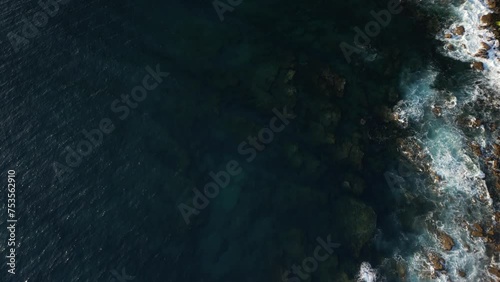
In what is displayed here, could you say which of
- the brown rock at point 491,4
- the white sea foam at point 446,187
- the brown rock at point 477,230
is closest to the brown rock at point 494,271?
the white sea foam at point 446,187

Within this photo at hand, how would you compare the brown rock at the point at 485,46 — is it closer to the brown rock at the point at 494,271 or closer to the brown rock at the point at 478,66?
the brown rock at the point at 478,66

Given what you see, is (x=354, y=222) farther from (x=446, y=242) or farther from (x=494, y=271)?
(x=494, y=271)

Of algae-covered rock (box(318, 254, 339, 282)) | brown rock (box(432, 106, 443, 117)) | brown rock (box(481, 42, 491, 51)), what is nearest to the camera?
algae-covered rock (box(318, 254, 339, 282))

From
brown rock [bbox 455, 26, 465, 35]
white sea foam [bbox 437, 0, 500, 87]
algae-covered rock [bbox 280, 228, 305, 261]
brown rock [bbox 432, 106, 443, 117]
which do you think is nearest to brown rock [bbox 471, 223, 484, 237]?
brown rock [bbox 432, 106, 443, 117]

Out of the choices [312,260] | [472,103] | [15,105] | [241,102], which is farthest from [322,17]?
[15,105]

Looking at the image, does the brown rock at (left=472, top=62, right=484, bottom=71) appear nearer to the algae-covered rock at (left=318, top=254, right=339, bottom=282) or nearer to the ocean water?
the ocean water
